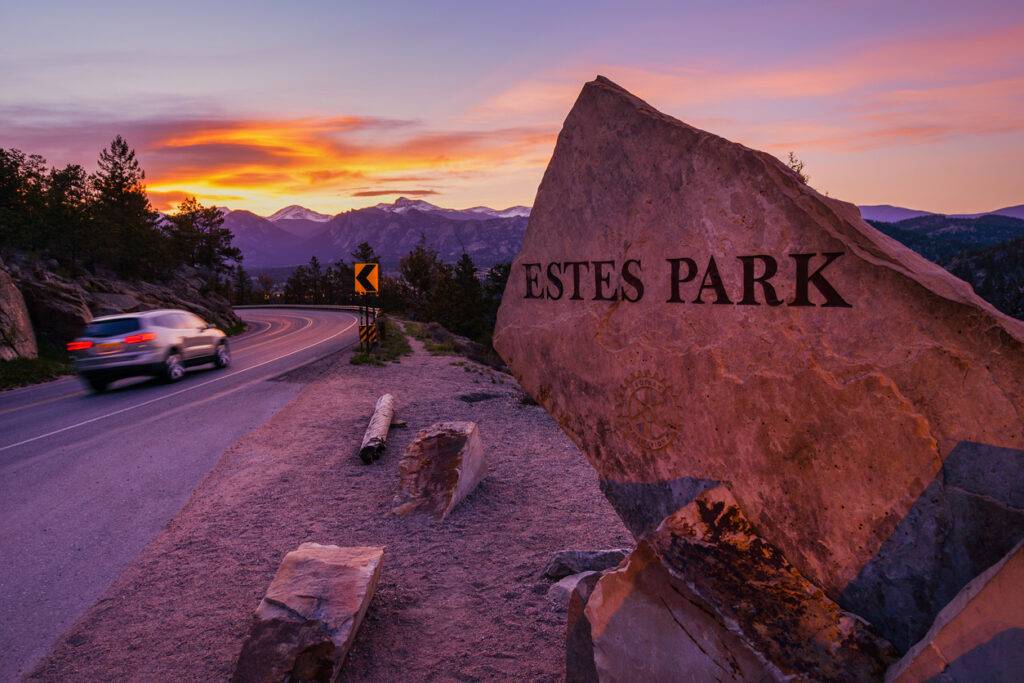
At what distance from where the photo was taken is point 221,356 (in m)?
16.3

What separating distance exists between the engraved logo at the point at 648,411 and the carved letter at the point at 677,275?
1.39 feet

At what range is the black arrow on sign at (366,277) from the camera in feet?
55.4

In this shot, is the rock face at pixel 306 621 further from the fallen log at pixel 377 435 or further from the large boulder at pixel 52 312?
the large boulder at pixel 52 312

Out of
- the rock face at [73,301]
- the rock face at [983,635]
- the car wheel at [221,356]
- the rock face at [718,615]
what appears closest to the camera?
the rock face at [983,635]

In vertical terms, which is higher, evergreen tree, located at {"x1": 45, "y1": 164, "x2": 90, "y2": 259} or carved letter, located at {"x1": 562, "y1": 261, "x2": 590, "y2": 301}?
evergreen tree, located at {"x1": 45, "y1": 164, "x2": 90, "y2": 259}

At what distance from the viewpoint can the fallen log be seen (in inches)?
305

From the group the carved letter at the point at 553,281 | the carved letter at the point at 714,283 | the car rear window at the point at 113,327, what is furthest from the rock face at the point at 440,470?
the car rear window at the point at 113,327

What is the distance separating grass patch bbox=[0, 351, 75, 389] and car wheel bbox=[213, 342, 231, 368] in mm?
4142

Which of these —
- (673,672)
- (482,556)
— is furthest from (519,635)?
(673,672)

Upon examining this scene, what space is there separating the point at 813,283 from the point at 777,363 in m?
0.38

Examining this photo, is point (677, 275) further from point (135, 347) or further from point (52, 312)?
point (52, 312)

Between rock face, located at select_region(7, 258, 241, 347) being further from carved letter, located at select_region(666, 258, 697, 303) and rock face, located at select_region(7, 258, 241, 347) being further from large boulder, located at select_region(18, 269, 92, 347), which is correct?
carved letter, located at select_region(666, 258, 697, 303)

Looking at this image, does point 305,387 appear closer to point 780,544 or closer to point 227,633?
point 227,633

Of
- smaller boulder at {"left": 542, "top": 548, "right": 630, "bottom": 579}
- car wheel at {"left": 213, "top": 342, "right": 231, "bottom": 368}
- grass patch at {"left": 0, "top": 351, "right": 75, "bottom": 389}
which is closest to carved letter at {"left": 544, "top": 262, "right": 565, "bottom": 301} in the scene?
smaller boulder at {"left": 542, "top": 548, "right": 630, "bottom": 579}
